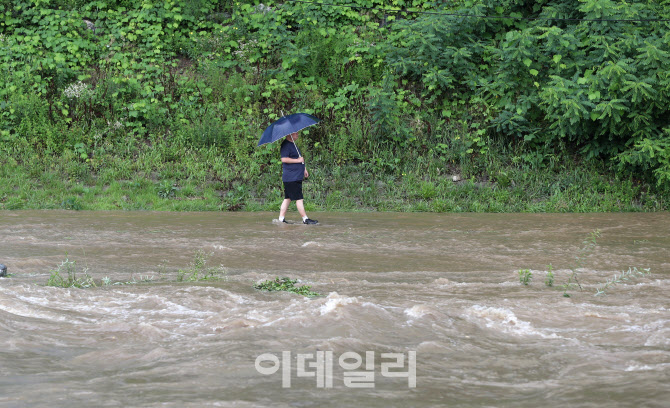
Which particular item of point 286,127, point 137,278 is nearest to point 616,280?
point 137,278

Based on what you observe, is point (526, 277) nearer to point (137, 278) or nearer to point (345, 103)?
point (137, 278)

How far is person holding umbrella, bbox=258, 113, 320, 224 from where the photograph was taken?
11.1 metres

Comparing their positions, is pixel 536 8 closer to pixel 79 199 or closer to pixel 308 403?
pixel 79 199

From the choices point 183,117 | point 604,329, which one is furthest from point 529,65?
point 604,329

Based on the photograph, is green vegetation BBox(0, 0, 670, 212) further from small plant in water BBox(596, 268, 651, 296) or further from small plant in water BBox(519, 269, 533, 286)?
small plant in water BBox(519, 269, 533, 286)

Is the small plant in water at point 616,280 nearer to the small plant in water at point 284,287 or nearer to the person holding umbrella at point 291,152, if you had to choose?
the small plant in water at point 284,287

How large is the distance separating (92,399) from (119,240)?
244 inches

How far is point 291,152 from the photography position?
1147 cm

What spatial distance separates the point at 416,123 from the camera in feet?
51.4

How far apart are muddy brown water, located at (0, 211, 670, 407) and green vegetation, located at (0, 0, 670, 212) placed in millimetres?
5020

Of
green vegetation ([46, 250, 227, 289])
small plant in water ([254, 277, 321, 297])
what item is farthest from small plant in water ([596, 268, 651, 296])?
green vegetation ([46, 250, 227, 289])

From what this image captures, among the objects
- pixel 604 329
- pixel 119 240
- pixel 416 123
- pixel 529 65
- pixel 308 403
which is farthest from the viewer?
pixel 416 123

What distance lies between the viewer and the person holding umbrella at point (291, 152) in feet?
36.3

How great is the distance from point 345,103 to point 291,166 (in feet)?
14.9
